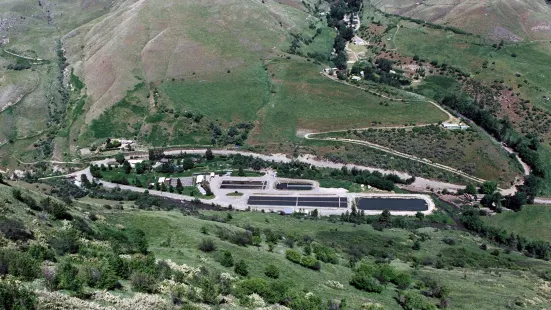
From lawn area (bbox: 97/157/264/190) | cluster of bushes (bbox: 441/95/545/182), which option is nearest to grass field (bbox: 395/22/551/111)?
cluster of bushes (bbox: 441/95/545/182)

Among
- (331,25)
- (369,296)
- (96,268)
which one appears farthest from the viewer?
(331,25)

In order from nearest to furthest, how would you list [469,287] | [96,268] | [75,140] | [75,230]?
[96,268] → [75,230] → [469,287] → [75,140]

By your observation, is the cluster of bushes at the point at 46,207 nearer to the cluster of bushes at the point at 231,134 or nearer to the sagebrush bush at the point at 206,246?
the sagebrush bush at the point at 206,246

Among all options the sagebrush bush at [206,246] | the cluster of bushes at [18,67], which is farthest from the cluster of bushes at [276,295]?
the cluster of bushes at [18,67]

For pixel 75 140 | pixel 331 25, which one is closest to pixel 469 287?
pixel 75 140

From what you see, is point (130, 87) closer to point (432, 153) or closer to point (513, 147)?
point (432, 153)

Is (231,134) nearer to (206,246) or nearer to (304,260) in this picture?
(304,260)

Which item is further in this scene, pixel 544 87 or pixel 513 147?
pixel 544 87
